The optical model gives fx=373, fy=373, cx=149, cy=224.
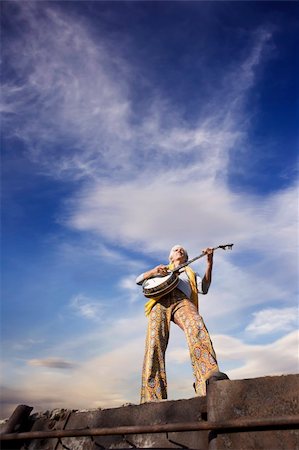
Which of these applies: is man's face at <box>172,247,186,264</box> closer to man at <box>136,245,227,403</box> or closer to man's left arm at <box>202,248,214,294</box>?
man at <box>136,245,227,403</box>

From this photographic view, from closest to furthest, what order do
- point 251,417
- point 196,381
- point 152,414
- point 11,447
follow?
point 251,417 → point 152,414 → point 11,447 → point 196,381

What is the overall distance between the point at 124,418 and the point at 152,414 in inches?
10.2

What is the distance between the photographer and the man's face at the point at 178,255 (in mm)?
6082

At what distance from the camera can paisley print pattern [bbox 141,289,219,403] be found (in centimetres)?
454

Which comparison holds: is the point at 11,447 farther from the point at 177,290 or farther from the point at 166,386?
the point at 177,290

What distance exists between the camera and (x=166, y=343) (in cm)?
500

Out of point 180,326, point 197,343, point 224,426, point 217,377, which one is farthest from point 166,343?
point 224,426

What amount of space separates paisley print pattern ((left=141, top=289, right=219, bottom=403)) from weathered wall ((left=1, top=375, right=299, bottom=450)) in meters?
1.44

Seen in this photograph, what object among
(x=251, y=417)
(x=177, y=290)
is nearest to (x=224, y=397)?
(x=251, y=417)

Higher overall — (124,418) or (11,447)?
(124,418)

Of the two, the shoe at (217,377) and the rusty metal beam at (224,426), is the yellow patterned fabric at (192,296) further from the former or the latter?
the rusty metal beam at (224,426)

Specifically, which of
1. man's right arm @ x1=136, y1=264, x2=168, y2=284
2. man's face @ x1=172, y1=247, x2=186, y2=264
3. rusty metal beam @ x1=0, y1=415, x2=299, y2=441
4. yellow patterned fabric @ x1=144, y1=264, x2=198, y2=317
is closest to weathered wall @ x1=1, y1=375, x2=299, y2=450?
rusty metal beam @ x1=0, y1=415, x2=299, y2=441

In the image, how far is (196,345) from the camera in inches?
185

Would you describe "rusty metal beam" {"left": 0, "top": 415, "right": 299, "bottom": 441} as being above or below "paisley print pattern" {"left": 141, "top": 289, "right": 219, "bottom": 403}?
below
